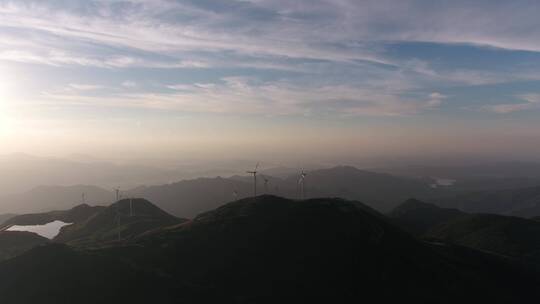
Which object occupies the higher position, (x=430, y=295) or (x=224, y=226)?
(x=224, y=226)

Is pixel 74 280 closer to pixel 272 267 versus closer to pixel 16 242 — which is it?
pixel 272 267

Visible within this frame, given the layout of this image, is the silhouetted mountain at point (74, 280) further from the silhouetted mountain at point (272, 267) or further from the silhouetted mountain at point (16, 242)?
the silhouetted mountain at point (16, 242)

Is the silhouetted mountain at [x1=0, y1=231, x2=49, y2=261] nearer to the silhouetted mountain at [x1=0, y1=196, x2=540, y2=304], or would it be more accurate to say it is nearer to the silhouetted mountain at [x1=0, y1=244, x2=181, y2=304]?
the silhouetted mountain at [x1=0, y1=244, x2=181, y2=304]

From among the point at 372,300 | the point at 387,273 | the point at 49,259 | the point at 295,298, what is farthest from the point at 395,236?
the point at 49,259

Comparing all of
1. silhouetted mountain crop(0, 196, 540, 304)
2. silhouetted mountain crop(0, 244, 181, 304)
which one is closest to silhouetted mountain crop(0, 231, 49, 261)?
silhouetted mountain crop(0, 244, 181, 304)

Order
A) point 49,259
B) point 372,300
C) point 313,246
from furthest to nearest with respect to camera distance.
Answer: point 313,246, point 49,259, point 372,300

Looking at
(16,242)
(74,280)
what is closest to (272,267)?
(74,280)

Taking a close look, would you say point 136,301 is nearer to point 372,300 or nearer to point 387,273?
point 372,300
